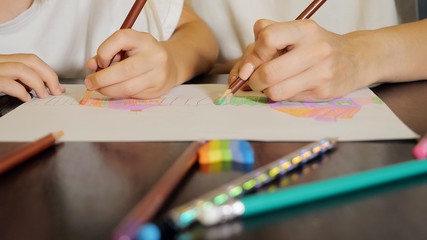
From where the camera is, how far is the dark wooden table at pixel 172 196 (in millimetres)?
249

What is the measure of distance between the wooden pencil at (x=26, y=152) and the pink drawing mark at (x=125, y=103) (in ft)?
0.44

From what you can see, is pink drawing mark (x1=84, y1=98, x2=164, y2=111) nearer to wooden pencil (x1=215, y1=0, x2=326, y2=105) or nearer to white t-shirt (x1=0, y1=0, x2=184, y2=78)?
wooden pencil (x1=215, y1=0, x2=326, y2=105)

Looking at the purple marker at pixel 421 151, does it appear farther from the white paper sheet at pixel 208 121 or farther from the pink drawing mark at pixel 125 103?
the pink drawing mark at pixel 125 103

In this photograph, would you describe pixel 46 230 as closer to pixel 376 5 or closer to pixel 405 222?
pixel 405 222

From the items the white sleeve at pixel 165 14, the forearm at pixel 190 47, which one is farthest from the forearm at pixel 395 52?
the white sleeve at pixel 165 14

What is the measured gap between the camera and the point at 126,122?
0.48 metres

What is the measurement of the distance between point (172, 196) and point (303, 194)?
87mm

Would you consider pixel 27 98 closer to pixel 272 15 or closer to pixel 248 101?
pixel 248 101

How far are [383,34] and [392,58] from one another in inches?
1.5

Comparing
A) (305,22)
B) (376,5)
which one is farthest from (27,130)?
(376,5)

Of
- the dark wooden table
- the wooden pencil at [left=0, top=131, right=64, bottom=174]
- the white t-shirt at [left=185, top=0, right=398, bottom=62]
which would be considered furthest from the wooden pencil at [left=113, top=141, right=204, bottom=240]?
the white t-shirt at [left=185, top=0, right=398, bottom=62]

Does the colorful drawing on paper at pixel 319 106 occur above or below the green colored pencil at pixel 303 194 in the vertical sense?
below

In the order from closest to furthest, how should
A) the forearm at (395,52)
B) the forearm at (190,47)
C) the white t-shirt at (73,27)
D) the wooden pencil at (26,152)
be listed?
the wooden pencil at (26,152) → the forearm at (395,52) → the forearm at (190,47) → the white t-shirt at (73,27)

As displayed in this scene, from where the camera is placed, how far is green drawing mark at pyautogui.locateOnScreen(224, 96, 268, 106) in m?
0.54
